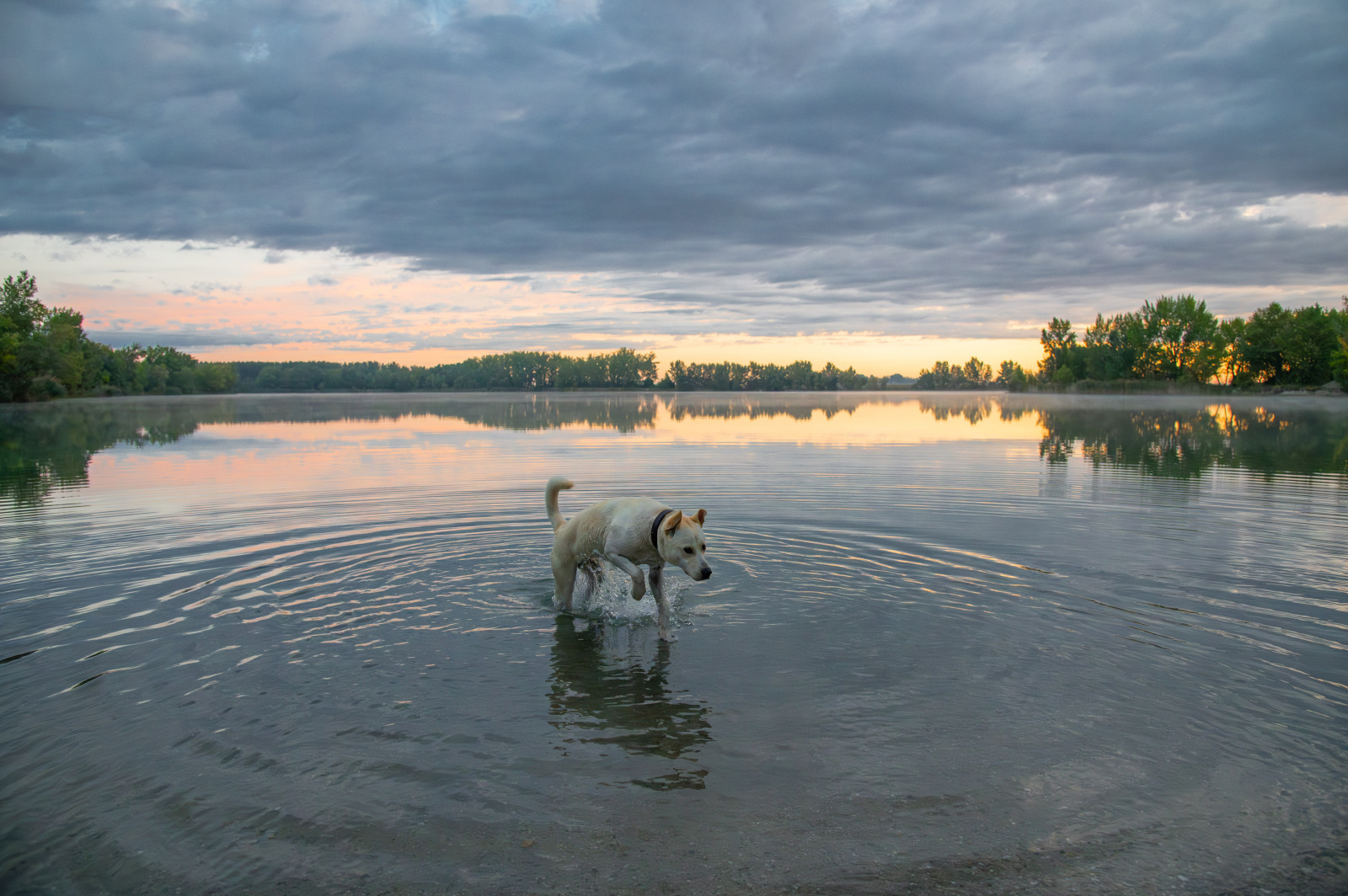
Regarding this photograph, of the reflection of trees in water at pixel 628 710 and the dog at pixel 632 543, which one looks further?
the dog at pixel 632 543

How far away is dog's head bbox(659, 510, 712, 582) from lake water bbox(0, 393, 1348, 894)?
1343 millimetres

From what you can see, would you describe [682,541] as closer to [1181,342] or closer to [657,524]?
[657,524]

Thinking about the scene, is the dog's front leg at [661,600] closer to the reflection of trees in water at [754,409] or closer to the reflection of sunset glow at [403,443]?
the reflection of sunset glow at [403,443]

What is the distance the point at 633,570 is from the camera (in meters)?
10.7

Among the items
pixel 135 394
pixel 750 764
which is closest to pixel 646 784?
pixel 750 764

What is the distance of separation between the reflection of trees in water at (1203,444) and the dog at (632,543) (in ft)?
81.8

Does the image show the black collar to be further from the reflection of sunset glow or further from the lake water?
the reflection of sunset glow

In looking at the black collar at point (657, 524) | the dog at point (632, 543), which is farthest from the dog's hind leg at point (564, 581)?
the black collar at point (657, 524)

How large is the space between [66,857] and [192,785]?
1.01 m

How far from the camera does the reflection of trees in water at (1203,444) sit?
30859 millimetres

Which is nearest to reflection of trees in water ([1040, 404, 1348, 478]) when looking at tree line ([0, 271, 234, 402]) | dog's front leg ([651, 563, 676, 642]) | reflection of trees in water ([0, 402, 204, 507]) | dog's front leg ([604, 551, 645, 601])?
dog's front leg ([651, 563, 676, 642])

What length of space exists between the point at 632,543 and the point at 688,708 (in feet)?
9.11

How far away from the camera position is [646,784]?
6699 millimetres

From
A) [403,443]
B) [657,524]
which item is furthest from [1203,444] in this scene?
[403,443]
